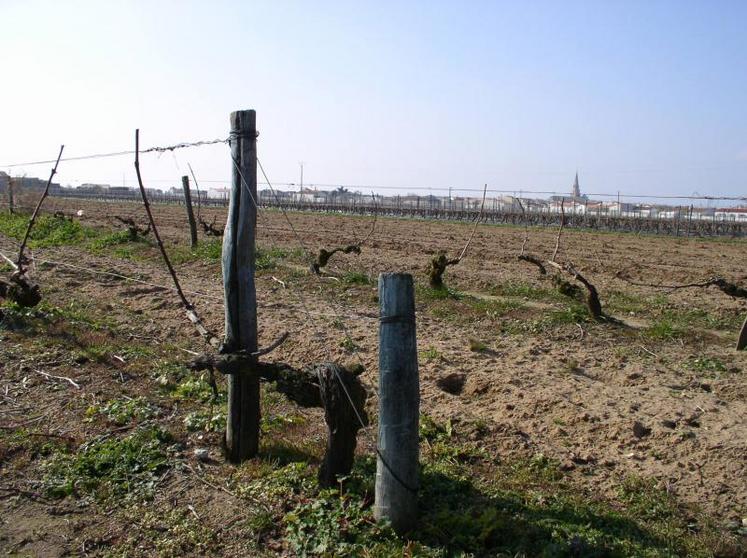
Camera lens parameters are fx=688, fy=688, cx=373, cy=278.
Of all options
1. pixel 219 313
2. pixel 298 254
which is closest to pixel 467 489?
pixel 219 313

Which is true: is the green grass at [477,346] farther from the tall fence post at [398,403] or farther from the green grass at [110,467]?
the tall fence post at [398,403]

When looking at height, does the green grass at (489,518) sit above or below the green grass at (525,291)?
below

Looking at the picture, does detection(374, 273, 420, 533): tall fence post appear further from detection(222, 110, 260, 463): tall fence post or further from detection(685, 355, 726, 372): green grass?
detection(685, 355, 726, 372): green grass

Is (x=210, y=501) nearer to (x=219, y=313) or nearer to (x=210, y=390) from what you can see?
(x=210, y=390)

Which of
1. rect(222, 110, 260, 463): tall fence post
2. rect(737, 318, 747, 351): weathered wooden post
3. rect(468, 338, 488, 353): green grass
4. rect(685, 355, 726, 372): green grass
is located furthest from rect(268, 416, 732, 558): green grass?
rect(737, 318, 747, 351): weathered wooden post

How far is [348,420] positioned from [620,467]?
224 cm

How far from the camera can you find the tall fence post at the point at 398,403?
3.73 metres

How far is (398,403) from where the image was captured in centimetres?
376

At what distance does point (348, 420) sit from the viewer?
427 centimetres

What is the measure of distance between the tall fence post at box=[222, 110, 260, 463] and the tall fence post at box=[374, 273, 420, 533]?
56.3 inches

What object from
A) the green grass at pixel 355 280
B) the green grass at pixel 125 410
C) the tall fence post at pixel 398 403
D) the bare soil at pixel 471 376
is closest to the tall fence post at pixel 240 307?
the bare soil at pixel 471 376

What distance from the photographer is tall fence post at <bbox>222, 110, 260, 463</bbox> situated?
489 cm

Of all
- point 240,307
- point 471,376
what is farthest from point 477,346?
point 240,307

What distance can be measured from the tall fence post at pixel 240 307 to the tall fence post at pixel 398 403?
1.43 m
